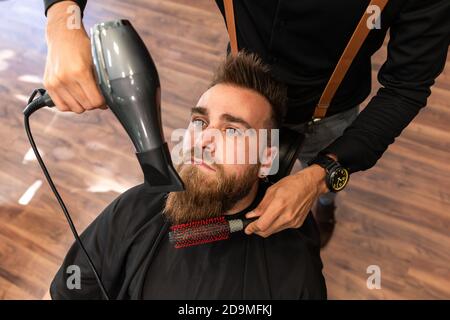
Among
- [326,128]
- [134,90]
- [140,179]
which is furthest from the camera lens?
[140,179]

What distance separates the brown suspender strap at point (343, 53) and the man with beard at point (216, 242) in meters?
0.11

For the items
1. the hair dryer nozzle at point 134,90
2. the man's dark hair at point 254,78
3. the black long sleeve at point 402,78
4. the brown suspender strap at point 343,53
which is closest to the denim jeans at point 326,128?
the brown suspender strap at point 343,53

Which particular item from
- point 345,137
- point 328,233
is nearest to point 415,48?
point 345,137

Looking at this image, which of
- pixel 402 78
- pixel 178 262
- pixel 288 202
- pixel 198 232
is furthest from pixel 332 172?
pixel 178 262

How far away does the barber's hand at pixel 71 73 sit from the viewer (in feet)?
2.28

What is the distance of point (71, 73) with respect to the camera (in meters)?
0.69

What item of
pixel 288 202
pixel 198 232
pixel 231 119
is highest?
pixel 231 119

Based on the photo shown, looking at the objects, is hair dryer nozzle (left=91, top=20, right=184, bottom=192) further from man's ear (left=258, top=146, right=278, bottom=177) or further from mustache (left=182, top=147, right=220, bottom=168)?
man's ear (left=258, top=146, right=278, bottom=177)

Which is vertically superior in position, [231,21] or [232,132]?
[231,21]

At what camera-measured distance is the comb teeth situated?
105cm

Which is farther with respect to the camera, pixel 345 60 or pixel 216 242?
pixel 216 242

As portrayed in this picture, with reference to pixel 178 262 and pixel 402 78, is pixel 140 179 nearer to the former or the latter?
pixel 178 262

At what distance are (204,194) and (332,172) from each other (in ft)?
1.10

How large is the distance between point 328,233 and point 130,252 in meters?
1.00
